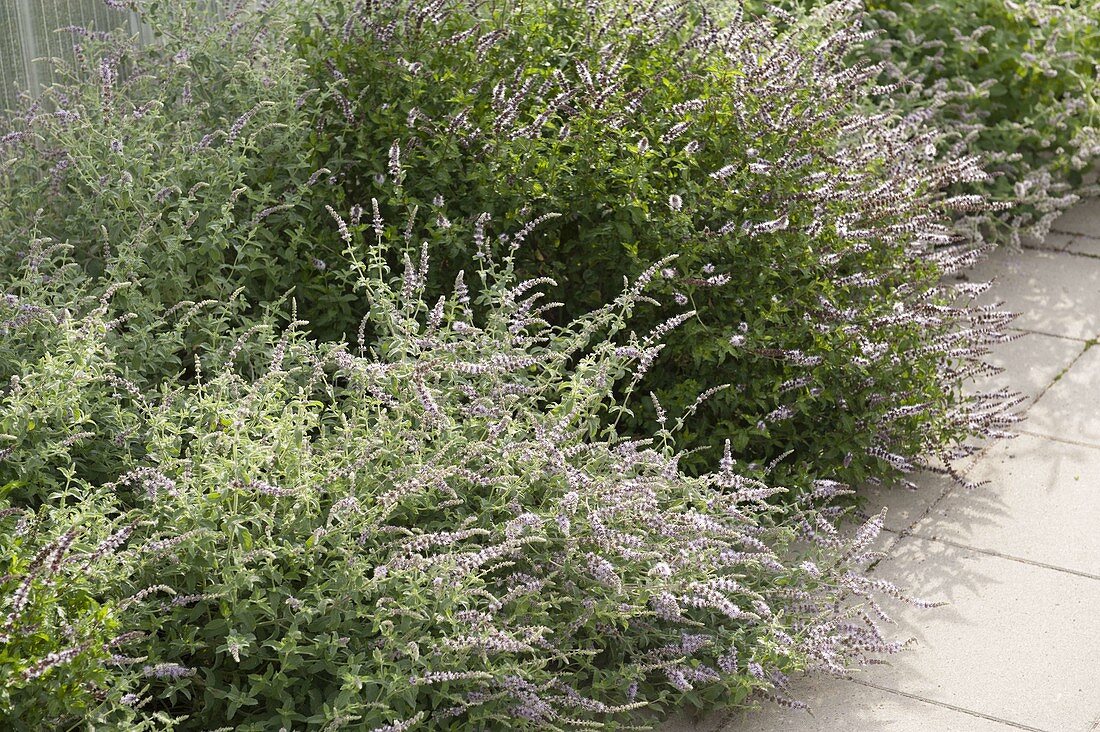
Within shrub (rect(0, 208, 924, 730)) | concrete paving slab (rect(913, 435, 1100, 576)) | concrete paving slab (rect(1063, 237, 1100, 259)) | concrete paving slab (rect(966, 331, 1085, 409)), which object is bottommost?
concrete paving slab (rect(913, 435, 1100, 576))

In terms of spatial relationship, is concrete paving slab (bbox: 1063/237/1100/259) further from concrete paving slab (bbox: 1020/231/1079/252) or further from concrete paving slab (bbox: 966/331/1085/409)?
concrete paving slab (bbox: 966/331/1085/409)

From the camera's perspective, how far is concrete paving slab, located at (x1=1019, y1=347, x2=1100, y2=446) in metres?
5.09

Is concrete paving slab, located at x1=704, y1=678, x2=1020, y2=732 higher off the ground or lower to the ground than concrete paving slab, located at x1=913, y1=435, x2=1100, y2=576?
lower

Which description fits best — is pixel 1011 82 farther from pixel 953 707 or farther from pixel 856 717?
pixel 856 717

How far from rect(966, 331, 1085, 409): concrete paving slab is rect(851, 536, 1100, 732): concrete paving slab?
1.13 meters

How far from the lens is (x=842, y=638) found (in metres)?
3.60

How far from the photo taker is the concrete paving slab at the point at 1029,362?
536cm

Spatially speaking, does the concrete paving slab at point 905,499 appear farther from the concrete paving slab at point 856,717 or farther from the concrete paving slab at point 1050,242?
the concrete paving slab at point 1050,242

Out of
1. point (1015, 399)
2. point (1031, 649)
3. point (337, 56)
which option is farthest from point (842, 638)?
point (337, 56)

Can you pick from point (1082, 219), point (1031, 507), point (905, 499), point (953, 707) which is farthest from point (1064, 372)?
point (953, 707)

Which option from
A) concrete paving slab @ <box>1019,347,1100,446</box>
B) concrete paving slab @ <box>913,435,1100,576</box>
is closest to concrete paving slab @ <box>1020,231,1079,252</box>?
concrete paving slab @ <box>1019,347,1100,446</box>

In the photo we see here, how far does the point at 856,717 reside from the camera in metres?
3.61

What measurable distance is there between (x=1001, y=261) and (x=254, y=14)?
364 cm

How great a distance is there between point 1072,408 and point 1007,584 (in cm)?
131
